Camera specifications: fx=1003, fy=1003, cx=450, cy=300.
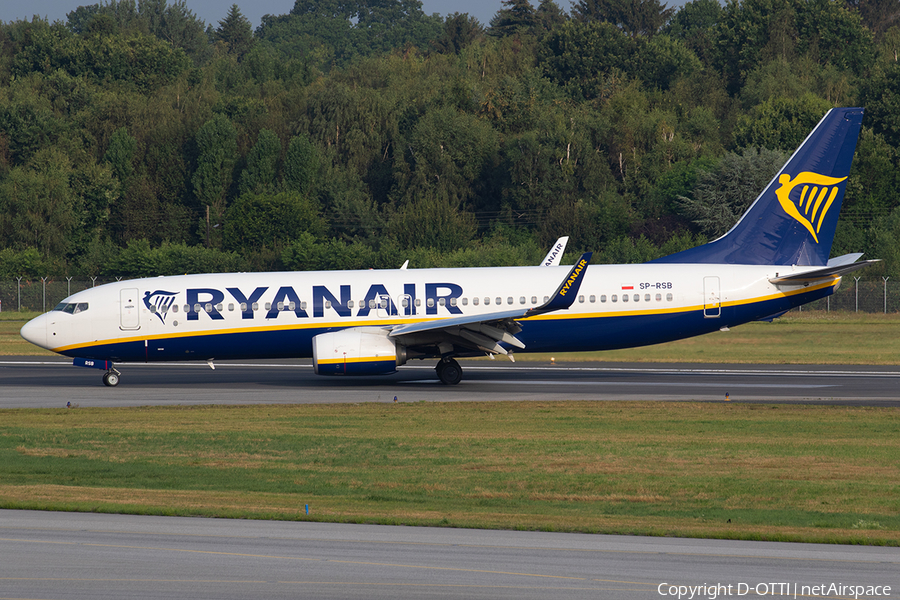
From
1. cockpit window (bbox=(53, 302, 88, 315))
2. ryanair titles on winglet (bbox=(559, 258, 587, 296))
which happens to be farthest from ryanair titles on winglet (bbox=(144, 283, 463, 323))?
ryanair titles on winglet (bbox=(559, 258, 587, 296))

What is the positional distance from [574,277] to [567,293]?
528mm

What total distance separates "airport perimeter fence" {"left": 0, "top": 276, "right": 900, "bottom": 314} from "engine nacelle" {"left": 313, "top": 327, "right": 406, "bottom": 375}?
31470mm

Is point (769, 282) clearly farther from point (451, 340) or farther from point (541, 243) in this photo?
point (541, 243)

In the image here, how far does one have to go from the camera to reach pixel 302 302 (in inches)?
1248

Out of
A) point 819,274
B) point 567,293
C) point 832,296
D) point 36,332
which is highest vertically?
point 819,274

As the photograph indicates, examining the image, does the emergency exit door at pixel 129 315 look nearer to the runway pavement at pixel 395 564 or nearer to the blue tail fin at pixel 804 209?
the blue tail fin at pixel 804 209

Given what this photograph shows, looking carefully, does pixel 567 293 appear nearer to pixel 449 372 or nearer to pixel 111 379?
pixel 449 372

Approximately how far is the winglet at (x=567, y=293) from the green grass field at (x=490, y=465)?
3.61 m

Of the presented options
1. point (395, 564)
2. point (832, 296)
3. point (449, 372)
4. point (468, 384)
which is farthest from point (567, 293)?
point (832, 296)

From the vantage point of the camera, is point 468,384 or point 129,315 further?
point 468,384

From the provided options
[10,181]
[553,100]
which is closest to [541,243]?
[553,100]

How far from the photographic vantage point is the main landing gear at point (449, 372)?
3200 cm

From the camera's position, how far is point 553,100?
11069 cm

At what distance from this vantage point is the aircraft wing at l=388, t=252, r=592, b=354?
29172mm
